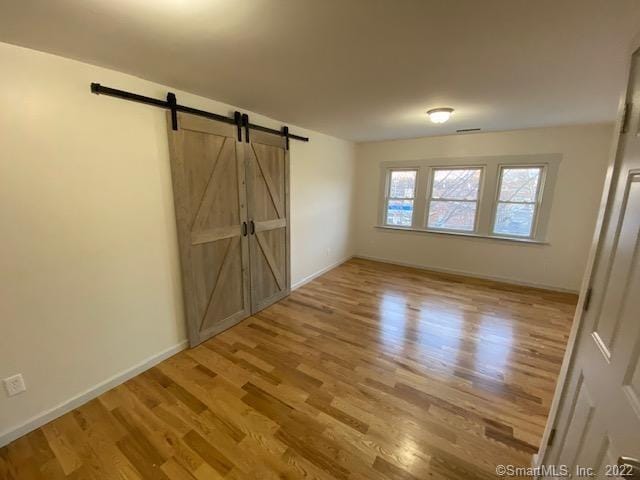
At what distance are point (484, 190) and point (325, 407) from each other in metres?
4.23

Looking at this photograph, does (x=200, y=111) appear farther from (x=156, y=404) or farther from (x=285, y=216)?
(x=156, y=404)

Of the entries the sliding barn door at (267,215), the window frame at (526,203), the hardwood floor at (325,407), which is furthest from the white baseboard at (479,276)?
the sliding barn door at (267,215)

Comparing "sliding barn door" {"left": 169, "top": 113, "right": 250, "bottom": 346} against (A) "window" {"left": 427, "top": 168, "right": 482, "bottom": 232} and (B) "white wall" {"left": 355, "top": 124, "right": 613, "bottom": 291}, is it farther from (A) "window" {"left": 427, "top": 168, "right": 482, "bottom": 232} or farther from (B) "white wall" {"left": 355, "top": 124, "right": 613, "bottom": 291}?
(A) "window" {"left": 427, "top": 168, "right": 482, "bottom": 232}

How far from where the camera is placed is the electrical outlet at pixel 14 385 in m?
1.64

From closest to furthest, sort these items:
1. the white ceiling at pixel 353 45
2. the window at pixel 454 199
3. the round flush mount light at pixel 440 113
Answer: the white ceiling at pixel 353 45 < the round flush mount light at pixel 440 113 < the window at pixel 454 199

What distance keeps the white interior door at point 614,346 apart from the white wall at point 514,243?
3643 millimetres

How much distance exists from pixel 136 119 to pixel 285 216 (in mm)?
1921

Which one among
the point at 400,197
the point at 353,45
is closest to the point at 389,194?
the point at 400,197

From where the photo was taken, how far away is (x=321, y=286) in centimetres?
427

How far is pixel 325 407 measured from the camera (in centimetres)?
193

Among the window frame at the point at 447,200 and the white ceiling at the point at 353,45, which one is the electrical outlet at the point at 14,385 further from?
the window frame at the point at 447,200

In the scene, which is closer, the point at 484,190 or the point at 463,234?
the point at 484,190

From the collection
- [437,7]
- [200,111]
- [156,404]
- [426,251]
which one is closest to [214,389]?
[156,404]

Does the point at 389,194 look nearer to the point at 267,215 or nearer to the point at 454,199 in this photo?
the point at 454,199
